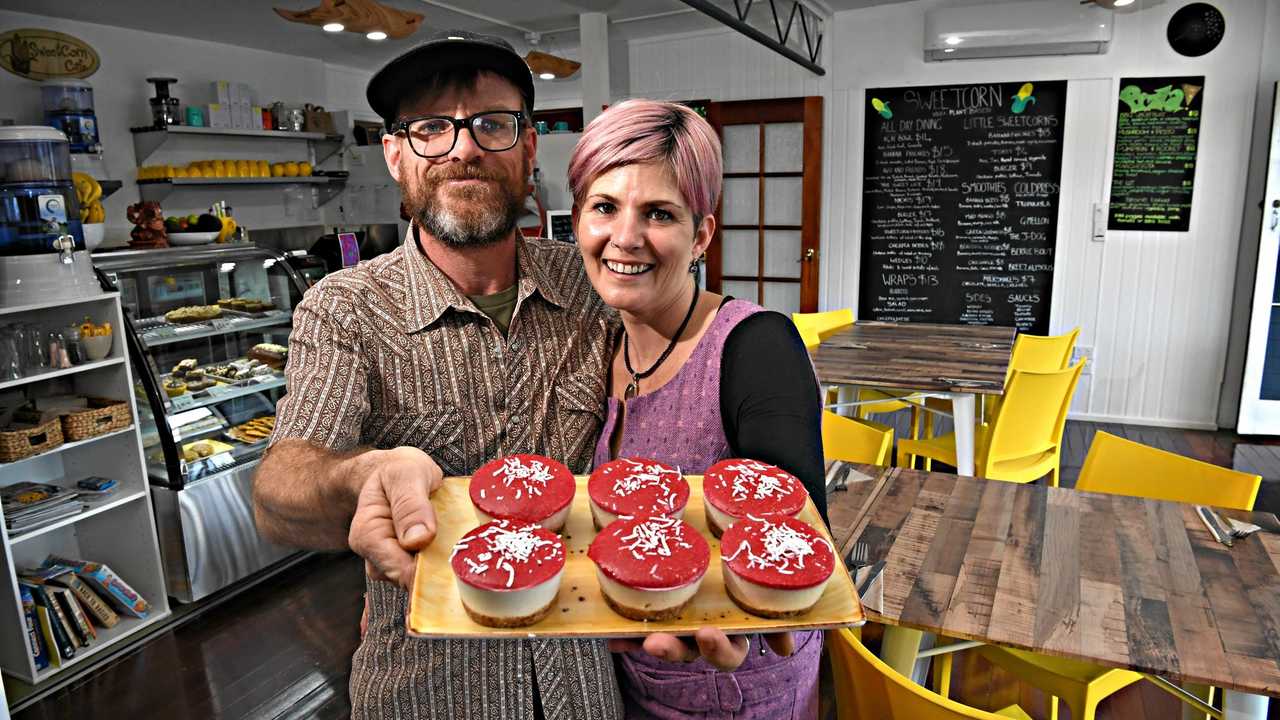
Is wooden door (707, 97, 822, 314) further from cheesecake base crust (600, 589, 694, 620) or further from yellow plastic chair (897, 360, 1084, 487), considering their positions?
cheesecake base crust (600, 589, 694, 620)

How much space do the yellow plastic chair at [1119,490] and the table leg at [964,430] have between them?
781mm

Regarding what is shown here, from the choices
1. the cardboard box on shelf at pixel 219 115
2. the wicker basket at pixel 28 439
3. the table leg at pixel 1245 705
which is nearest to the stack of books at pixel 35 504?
the wicker basket at pixel 28 439

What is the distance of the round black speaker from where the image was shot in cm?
505

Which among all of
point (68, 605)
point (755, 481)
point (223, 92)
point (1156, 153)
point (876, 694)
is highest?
point (223, 92)

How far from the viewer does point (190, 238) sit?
3.93 m

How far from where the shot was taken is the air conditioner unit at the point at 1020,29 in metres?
5.14

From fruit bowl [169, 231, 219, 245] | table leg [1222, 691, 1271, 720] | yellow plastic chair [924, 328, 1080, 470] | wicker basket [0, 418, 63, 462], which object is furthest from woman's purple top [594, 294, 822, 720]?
fruit bowl [169, 231, 219, 245]

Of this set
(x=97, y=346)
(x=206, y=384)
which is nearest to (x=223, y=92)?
(x=206, y=384)

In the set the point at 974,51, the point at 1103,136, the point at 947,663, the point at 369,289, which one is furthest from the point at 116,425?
the point at 1103,136

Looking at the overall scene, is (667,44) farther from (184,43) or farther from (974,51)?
(184,43)

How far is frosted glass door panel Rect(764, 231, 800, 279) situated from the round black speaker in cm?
266

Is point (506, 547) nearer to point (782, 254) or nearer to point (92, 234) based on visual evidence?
point (92, 234)

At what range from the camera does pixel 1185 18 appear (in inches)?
201

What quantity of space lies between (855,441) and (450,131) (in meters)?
1.96
